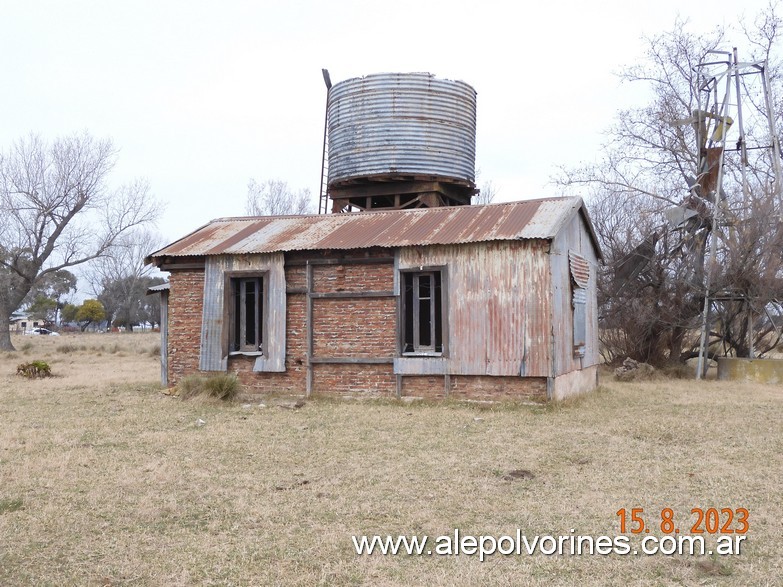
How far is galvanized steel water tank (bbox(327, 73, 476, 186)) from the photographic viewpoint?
15.7 meters

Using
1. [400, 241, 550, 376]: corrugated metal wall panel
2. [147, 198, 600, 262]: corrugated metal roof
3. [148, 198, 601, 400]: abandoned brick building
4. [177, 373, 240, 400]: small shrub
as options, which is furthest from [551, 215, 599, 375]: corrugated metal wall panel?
[177, 373, 240, 400]: small shrub

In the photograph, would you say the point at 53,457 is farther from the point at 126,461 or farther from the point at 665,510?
the point at 665,510

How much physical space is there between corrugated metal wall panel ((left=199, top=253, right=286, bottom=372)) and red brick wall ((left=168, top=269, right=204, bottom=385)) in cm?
28

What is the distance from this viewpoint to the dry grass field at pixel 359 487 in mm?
4598

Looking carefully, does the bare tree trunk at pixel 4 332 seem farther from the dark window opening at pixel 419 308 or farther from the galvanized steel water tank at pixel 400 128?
the dark window opening at pixel 419 308

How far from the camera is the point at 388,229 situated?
13.4m

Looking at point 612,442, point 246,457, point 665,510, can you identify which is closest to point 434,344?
point 612,442

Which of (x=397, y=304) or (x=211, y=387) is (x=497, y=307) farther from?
(x=211, y=387)

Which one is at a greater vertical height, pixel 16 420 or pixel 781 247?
pixel 781 247

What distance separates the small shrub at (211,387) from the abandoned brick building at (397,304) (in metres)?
0.77

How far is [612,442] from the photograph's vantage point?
874 centimetres

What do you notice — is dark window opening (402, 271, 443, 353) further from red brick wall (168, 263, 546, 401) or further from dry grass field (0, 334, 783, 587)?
dry grass field (0, 334, 783, 587)

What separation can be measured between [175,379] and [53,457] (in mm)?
6448

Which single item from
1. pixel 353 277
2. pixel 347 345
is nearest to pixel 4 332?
pixel 347 345
